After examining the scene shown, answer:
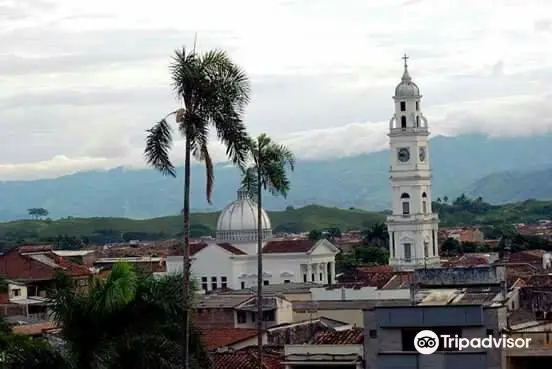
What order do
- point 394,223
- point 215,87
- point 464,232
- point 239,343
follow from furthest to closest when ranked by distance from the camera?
1. point 464,232
2. point 394,223
3. point 239,343
4. point 215,87

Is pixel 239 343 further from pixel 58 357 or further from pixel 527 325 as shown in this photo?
pixel 58 357

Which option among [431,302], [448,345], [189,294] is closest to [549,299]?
[431,302]

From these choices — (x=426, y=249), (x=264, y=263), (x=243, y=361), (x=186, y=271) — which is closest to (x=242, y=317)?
(x=243, y=361)

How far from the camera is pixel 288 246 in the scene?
282 ft

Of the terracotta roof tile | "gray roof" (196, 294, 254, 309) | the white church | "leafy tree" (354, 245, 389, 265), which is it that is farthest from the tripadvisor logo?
"leafy tree" (354, 245, 389, 265)

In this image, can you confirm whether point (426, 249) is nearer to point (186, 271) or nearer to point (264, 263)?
point (264, 263)

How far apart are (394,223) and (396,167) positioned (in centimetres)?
436

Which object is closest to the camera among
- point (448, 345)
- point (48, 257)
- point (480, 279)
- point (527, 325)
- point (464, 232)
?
point (448, 345)

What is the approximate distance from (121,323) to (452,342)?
604 cm

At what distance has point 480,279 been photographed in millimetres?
31625

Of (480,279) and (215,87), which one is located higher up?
(215,87)

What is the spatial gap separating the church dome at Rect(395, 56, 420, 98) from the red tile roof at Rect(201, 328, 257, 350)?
2424 inches

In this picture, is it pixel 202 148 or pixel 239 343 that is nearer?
pixel 202 148

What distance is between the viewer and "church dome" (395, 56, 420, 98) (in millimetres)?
97875
